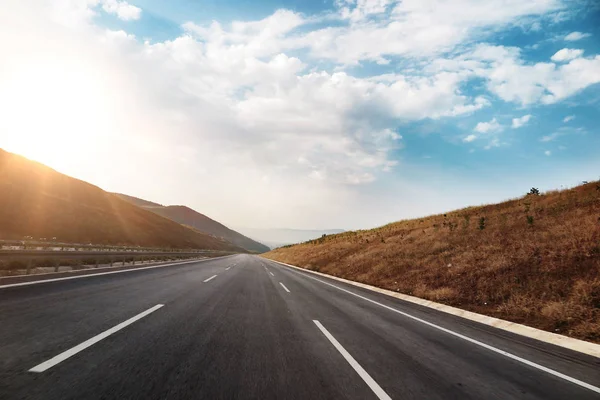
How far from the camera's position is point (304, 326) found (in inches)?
256

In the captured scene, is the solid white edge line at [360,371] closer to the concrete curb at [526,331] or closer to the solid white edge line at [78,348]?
the solid white edge line at [78,348]

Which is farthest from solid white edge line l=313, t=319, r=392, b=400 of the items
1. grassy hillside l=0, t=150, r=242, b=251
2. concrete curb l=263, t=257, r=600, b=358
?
grassy hillside l=0, t=150, r=242, b=251

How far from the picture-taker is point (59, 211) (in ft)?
185

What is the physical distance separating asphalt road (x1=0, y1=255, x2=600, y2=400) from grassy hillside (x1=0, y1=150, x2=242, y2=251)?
4273 cm

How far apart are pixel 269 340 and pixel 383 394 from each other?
2316 millimetres

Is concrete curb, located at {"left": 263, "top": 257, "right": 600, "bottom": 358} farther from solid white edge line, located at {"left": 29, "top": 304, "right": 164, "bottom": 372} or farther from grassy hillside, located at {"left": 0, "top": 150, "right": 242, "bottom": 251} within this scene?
grassy hillside, located at {"left": 0, "top": 150, "right": 242, "bottom": 251}

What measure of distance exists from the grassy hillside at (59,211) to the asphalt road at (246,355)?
4273 centimetres

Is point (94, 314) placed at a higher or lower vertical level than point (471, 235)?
lower

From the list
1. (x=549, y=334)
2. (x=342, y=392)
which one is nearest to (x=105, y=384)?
(x=342, y=392)

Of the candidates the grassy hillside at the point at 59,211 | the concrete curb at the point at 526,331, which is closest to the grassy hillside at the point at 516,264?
the concrete curb at the point at 526,331

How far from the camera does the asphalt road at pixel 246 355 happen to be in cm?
319

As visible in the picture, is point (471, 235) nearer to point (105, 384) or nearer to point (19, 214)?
point (105, 384)

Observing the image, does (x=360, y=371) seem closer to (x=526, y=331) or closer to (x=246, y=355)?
(x=246, y=355)

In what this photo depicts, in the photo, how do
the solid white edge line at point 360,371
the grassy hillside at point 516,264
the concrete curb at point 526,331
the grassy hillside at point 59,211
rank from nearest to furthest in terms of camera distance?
the solid white edge line at point 360,371
the concrete curb at point 526,331
the grassy hillside at point 516,264
the grassy hillside at point 59,211
